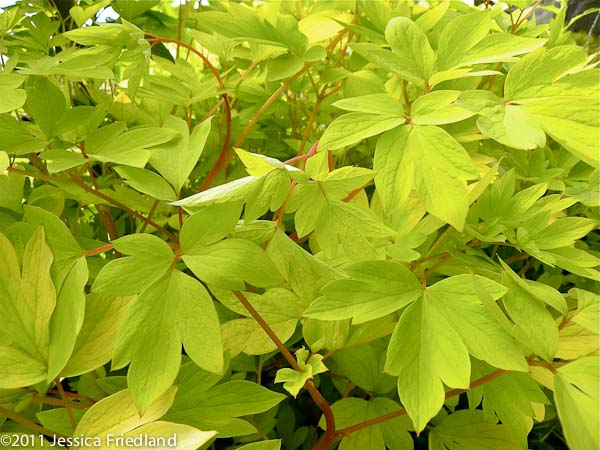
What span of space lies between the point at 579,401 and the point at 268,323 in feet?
0.77

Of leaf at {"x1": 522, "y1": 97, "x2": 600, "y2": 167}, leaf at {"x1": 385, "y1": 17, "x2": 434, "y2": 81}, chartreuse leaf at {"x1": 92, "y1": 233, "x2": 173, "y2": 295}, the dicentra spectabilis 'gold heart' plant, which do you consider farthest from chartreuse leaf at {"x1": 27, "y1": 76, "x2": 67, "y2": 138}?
leaf at {"x1": 522, "y1": 97, "x2": 600, "y2": 167}

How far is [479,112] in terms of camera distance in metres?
0.37

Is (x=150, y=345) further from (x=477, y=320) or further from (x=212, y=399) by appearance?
(x=477, y=320)

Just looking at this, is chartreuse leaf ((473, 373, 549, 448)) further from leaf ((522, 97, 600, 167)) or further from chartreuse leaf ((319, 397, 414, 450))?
leaf ((522, 97, 600, 167))

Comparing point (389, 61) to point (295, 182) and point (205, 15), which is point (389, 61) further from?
point (205, 15)

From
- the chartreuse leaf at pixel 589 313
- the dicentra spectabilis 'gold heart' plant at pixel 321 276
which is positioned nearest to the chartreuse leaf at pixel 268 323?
the dicentra spectabilis 'gold heart' plant at pixel 321 276

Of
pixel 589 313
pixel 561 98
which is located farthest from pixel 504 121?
pixel 589 313

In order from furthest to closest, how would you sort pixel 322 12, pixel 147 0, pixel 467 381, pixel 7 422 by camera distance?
pixel 147 0 < pixel 322 12 < pixel 7 422 < pixel 467 381

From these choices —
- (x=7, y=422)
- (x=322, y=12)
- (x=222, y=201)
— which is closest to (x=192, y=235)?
(x=222, y=201)

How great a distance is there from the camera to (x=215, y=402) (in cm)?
40

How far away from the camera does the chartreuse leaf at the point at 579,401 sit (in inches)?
12.9

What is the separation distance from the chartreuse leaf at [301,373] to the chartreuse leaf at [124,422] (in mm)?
75

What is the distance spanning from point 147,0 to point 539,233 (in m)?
0.69

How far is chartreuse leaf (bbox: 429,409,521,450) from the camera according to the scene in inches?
19.1
